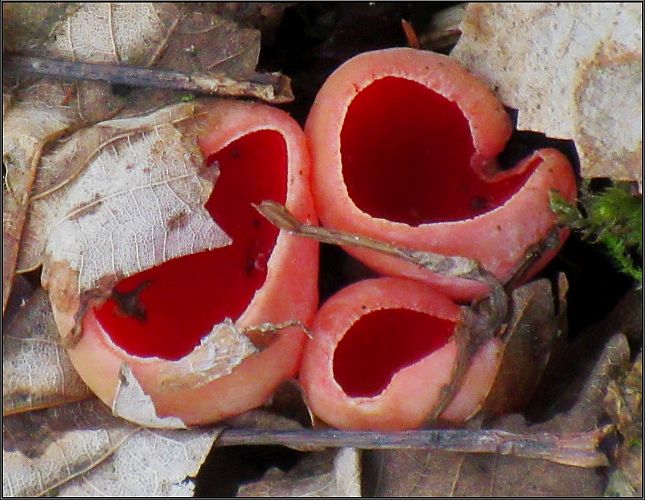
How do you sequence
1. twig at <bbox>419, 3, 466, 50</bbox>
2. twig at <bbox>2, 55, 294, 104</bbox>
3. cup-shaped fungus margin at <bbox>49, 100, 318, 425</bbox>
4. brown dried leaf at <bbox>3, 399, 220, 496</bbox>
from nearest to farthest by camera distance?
cup-shaped fungus margin at <bbox>49, 100, 318, 425</bbox>, brown dried leaf at <bbox>3, 399, 220, 496</bbox>, twig at <bbox>2, 55, 294, 104</bbox>, twig at <bbox>419, 3, 466, 50</bbox>

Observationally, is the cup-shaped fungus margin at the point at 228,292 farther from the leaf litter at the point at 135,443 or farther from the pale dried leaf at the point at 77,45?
the pale dried leaf at the point at 77,45

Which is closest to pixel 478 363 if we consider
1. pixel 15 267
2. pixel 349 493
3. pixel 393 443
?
pixel 393 443

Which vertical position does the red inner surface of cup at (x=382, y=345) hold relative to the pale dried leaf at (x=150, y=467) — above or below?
above

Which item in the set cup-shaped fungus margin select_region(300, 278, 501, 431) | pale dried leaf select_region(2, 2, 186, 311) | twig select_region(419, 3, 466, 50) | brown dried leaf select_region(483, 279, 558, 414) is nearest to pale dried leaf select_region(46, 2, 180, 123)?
pale dried leaf select_region(2, 2, 186, 311)

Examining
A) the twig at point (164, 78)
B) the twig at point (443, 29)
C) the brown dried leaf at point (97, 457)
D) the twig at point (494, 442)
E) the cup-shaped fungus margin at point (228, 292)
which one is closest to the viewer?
the twig at point (494, 442)

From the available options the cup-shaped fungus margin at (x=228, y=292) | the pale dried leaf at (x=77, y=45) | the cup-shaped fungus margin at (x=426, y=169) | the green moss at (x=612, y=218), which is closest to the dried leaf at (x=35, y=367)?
the cup-shaped fungus margin at (x=228, y=292)

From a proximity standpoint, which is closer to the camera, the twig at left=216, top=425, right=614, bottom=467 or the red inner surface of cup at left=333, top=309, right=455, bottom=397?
the twig at left=216, top=425, right=614, bottom=467

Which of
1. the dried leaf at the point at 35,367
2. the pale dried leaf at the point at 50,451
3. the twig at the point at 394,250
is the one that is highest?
the twig at the point at 394,250

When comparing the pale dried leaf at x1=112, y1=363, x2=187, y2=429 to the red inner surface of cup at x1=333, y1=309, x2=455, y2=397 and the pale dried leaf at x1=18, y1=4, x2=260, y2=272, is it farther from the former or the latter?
the pale dried leaf at x1=18, y1=4, x2=260, y2=272
